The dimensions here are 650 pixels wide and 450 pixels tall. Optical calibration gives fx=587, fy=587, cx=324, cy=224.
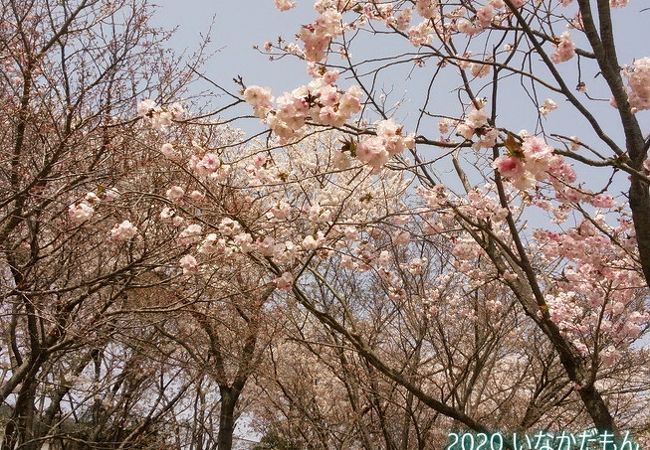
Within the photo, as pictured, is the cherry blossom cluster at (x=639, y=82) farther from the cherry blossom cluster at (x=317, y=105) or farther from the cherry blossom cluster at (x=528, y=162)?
the cherry blossom cluster at (x=317, y=105)

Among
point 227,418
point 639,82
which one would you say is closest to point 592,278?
point 639,82

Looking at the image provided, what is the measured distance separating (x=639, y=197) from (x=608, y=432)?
6.19 feet

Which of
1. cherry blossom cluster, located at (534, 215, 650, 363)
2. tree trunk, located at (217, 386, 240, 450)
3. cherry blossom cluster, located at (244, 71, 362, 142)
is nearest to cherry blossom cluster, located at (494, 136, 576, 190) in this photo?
cherry blossom cluster, located at (244, 71, 362, 142)

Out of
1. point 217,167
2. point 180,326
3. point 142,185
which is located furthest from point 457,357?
point 217,167

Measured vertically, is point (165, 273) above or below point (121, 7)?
below

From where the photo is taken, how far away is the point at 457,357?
34.8ft

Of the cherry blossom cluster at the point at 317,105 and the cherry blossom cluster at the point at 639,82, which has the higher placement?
the cherry blossom cluster at the point at 639,82

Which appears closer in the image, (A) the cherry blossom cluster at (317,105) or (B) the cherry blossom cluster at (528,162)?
(B) the cherry blossom cluster at (528,162)

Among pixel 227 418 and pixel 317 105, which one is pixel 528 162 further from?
pixel 227 418

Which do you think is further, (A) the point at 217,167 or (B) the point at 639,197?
(A) the point at 217,167

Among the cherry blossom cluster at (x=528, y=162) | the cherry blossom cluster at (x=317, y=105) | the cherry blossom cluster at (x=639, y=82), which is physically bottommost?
the cherry blossom cluster at (x=528, y=162)

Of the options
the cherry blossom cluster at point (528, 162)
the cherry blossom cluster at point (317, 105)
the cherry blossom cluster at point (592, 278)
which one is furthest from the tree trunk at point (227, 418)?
the cherry blossom cluster at point (528, 162)

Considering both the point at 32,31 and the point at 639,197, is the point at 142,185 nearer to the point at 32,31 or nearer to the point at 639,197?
the point at 32,31

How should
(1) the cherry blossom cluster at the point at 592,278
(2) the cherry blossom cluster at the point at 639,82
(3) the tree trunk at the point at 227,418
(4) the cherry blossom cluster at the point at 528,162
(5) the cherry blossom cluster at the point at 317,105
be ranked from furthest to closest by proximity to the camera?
1. (3) the tree trunk at the point at 227,418
2. (1) the cherry blossom cluster at the point at 592,278
3. (2) the cherry blossom cluster at the point at 639,82
4. (5) the cherry blossom cluster at the point at 317,105
5. (4) the cherry blossom cluster at the point at 528,162
